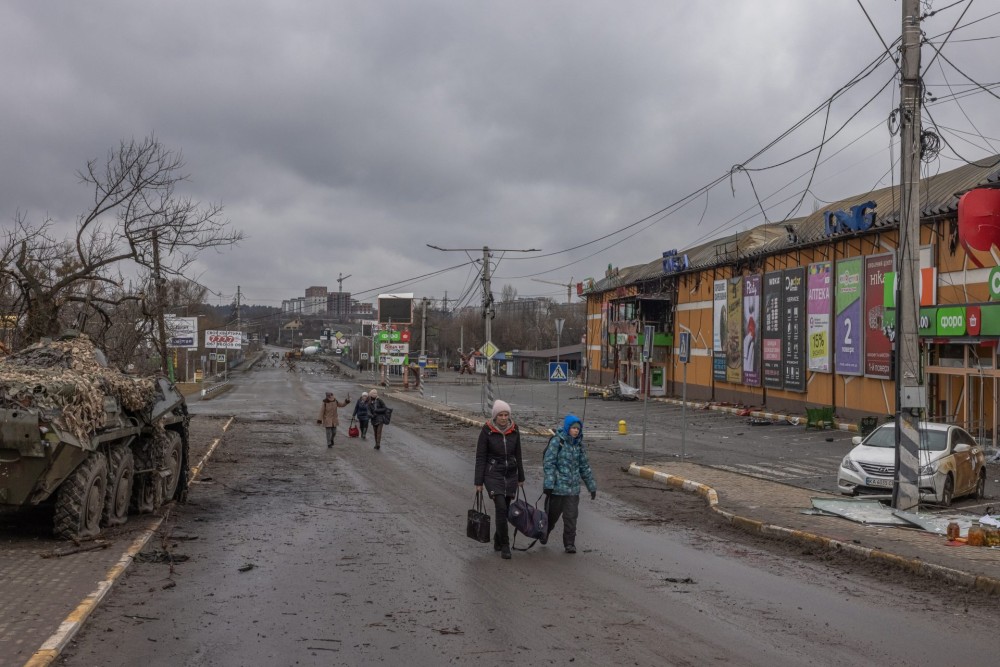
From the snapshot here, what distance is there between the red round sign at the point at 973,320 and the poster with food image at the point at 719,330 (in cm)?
2072

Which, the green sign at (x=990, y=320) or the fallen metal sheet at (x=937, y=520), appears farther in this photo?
the green sign at (x=990, y=320)

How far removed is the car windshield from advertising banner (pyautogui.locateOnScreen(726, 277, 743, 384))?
2689cm

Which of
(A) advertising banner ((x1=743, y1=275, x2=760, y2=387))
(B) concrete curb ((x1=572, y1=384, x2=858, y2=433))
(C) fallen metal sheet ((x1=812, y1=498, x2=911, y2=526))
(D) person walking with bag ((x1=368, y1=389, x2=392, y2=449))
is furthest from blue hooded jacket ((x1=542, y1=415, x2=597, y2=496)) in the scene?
(A) advertising banner ((x1=743, y1=275, x2=760, y2=387))

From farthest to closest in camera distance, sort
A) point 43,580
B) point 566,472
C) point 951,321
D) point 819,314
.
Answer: point 819,314, point 951,321, point 566,472, point 43,580

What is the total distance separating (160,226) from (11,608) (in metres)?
10.3

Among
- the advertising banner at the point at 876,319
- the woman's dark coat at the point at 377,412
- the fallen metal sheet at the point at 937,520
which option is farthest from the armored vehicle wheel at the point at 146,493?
the advertising banner at the point at 876,319

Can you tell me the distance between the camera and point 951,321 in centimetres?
2478

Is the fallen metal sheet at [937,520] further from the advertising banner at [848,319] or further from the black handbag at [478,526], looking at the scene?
the advertising banner at [848,319]

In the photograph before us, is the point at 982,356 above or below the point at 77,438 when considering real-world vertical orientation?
above

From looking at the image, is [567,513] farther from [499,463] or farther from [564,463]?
[499,463]

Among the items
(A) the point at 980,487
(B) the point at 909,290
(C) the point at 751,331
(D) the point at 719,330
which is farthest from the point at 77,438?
(D) the point at 719,330

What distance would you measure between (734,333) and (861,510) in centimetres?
3240

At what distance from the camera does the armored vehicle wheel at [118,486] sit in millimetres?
10523

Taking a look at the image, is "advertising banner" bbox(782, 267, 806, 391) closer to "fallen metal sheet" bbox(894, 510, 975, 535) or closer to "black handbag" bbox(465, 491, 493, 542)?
"fallen metal sheet" bbox(894, 510, 975, 535)
